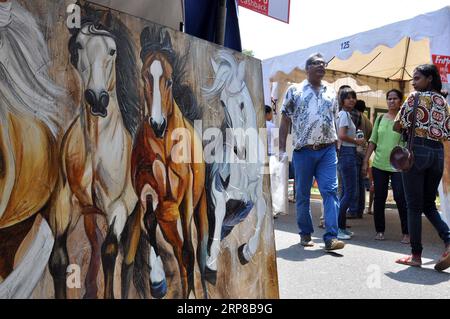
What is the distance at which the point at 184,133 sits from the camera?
2.21 meters

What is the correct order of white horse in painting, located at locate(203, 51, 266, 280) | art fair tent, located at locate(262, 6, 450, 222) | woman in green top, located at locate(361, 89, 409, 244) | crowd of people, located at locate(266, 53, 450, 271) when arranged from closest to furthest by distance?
white horse in painting, located at locate(203, 51, 266, 280) < crowd of people, located at locate(266, 53, 450, 271) < woman in green top, located at locate(361, 89, 409, 244) < art fair tent, located at locate(262, 6, 450, 222)

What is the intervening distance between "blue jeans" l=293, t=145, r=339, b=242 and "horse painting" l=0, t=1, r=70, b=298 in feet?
10.4

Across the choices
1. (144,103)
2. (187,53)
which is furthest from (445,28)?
(144,103)

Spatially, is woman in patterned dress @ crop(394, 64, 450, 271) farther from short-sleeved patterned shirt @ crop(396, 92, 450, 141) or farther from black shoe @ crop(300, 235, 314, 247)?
black shoe @ crop(300, 235, 314, 247)

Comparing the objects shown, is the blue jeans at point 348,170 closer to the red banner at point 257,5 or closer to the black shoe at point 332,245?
the black shoe at point 332,245

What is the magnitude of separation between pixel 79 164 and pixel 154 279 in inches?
24.1

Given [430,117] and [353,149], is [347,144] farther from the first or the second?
[430,117]

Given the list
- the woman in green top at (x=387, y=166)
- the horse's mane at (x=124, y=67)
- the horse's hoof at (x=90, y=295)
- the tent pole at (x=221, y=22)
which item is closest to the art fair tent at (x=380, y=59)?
the woman in green top at (x=387, y=166)

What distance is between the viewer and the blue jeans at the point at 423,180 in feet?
12.4

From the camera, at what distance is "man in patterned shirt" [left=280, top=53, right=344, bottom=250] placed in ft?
14.5

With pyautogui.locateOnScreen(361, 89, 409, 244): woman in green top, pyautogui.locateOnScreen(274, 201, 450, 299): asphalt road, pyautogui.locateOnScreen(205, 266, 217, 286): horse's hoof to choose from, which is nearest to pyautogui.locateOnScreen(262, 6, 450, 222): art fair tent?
pyautogui.locateOnScreen(361, 89, 409, 244): woman in green top

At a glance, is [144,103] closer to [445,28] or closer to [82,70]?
[82,70]

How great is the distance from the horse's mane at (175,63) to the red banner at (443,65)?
378cm
